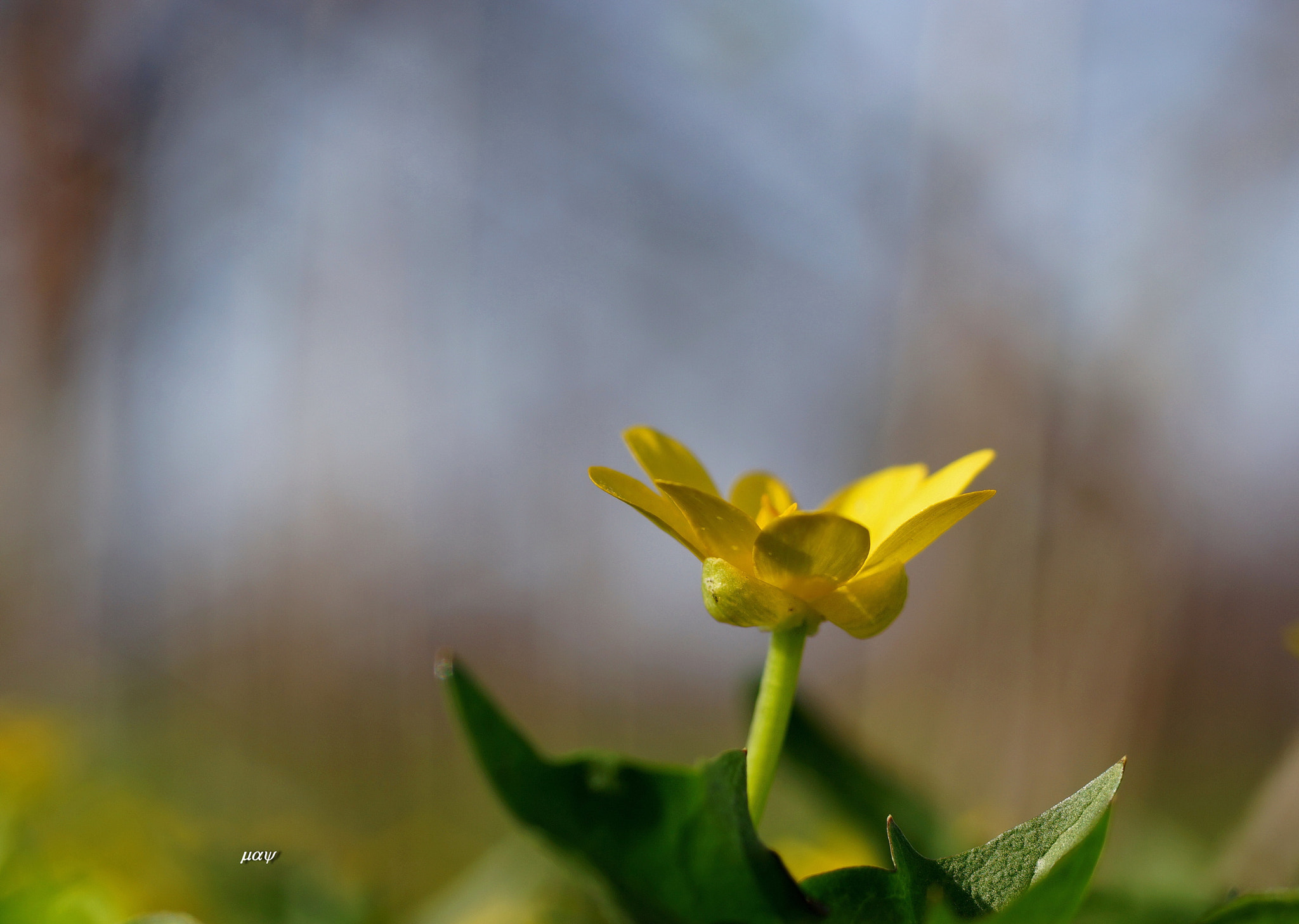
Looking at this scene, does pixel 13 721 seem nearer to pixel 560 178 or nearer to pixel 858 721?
pixel 858 721

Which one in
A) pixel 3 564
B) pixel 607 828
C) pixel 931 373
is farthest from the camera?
pixel 3 564

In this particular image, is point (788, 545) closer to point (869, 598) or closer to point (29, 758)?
point (869, 598)

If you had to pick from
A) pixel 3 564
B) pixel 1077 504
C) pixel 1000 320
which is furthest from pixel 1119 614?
pixel 3 564

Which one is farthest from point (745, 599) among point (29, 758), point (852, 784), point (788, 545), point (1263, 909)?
point (29, 758)

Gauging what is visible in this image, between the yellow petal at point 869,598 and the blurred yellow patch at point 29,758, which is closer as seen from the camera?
the yellow petal at point 869,598

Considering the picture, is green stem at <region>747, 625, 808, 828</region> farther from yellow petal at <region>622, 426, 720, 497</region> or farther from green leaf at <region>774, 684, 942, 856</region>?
green leaf at <region>774, 684, 942, 856</region>

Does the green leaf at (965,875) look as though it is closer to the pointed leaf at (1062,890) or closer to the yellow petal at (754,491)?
the pointed leaf at (1062,890)

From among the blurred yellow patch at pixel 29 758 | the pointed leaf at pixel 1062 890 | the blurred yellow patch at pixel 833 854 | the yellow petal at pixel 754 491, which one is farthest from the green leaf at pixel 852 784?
the blurred yellow patch at pixel 29 758

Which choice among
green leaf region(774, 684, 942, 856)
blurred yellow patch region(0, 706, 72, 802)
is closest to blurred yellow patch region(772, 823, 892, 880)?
green leaf region(774, 684, 942, 856)

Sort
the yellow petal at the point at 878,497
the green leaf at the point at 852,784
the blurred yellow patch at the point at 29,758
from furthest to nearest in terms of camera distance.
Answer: the blurred yellow patch at the point at 29,758, the green leaf at the point at 852,784, the yellow petal at the point at 878,497
